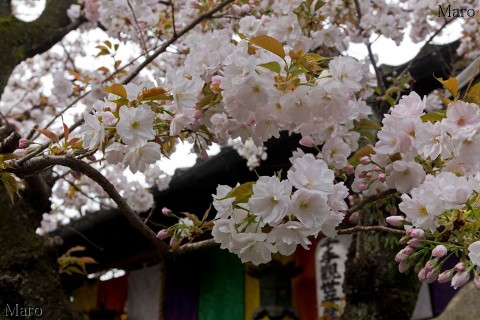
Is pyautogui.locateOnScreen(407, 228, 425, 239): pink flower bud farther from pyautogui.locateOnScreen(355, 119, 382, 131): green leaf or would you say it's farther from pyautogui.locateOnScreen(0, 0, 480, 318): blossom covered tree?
pyautogui.locateOnScreen(355, 119, 382, 131): green leaf

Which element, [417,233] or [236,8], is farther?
[236,8]

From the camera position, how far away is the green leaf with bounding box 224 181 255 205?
1478mm

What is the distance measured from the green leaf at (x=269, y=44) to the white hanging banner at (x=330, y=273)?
11.3 feet

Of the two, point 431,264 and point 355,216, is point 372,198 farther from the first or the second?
point 431,264

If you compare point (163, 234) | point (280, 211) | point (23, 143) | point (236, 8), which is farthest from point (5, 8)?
point (280, 211)

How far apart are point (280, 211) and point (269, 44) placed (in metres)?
0.52

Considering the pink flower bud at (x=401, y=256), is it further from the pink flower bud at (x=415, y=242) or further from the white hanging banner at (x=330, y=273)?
the white hanging banner at (x=330, y=273)

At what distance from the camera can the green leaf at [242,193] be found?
1478 millimetres

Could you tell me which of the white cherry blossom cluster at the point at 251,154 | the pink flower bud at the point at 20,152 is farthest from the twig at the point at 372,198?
the white cherry blossom cluster at the point at 251,154

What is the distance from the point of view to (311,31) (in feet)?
9.80

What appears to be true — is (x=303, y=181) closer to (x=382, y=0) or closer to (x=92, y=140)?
(x=92, y=140)

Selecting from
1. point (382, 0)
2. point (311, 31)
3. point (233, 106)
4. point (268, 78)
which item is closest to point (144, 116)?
point (233, 106)

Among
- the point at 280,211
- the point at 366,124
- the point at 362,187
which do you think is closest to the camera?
the point at 280,211

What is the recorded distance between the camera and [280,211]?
1383 millimetres
